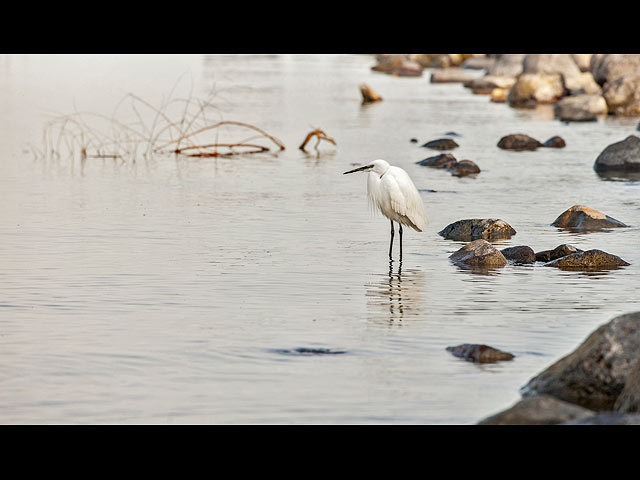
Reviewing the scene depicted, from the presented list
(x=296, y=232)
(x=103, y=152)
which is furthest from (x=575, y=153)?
(x=296, y=232)

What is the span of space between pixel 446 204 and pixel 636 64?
2256 cm

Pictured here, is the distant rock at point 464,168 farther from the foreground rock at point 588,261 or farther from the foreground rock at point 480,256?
the foreground rock at point 588,261

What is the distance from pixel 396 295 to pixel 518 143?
1550cm

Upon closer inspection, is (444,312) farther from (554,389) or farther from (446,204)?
(446,204)

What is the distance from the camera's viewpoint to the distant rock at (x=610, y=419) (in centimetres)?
635

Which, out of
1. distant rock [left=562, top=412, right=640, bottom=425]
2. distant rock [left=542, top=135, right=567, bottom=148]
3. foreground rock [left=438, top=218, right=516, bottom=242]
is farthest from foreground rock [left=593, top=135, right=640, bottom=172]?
distant rock [left=562, top=412, right=640, bottom=425]

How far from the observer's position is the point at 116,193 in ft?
61.8

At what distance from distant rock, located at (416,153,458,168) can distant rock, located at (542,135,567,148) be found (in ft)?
Answer: 15.8

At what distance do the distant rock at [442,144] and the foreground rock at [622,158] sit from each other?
174 inches

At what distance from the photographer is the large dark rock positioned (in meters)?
6.72

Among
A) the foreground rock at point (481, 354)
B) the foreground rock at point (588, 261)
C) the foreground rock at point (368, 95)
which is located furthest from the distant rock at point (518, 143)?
the foreground rock at point (481, 354)

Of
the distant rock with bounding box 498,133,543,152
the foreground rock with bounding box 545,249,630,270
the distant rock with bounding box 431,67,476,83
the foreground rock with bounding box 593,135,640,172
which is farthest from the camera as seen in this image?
the distant rock with bounding box 431,67,476,83

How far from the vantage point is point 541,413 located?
6.70 m

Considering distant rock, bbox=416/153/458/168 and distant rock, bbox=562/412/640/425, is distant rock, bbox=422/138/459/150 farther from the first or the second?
distant rock, bbox=562/412/640/425
